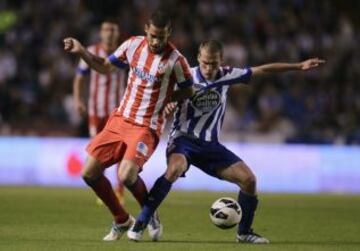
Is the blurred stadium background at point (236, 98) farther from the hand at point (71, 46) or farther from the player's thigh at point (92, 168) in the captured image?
the hand at point (71, 46)

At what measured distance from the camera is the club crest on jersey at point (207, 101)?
9.50 metres

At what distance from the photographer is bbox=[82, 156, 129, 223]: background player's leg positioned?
29.7ft

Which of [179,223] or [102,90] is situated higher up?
[102,90]

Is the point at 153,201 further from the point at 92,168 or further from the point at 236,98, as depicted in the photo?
the point at 236,98

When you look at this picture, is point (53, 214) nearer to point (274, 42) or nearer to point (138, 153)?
point (138, 153)

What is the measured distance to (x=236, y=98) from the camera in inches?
791

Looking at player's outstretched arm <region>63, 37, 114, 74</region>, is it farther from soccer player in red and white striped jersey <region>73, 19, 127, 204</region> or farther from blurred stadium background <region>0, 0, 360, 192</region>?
blurred stadium background <region>0, 0, 360, 192</region>

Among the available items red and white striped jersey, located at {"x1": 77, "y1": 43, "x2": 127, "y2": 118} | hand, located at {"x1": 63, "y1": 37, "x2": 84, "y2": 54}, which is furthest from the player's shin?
red and white striped jersey, located at {"x1": 77, "y1": 43, "x2": 127, "y2": 118}

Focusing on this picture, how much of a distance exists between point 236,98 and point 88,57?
11399mm

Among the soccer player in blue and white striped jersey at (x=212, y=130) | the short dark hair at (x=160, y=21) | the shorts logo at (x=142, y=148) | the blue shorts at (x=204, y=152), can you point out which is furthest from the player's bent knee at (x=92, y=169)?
the short dark hair at (x=160, y=21)

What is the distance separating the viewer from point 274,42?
843 inches

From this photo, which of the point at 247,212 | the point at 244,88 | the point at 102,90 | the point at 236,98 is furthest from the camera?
the point at 244,88

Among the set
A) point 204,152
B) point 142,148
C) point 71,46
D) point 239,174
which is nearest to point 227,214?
point 239,174

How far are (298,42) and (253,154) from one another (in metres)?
4.22
